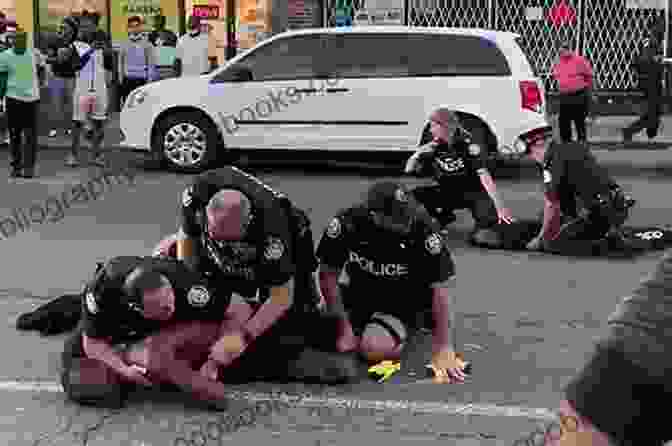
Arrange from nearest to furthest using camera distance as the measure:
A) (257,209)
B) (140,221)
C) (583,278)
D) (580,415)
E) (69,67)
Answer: (580,415) < (257,209) < (583,278) < (140,221) < (69,67)

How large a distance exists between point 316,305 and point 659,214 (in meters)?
5.74

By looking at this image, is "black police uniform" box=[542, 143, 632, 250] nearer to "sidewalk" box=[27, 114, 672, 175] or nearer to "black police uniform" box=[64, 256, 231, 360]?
"black police uniform" box=[64, 256, 231, 360]

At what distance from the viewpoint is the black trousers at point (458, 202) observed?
927 cm

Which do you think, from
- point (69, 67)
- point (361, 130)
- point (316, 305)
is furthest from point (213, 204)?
point (69, 67)

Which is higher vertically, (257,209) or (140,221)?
(257,209)

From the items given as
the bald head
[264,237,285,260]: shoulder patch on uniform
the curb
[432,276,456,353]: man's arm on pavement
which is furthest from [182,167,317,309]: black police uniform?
the curb

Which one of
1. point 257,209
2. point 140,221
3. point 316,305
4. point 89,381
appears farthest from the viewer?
point 140,221

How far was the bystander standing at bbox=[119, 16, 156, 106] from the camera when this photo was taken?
1709 centimetres

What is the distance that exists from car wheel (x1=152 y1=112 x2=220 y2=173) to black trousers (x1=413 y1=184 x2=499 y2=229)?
16.1 feet

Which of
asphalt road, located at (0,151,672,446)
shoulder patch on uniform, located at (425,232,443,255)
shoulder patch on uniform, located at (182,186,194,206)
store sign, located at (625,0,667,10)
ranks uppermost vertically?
store sign, located at (625,0,667,10)

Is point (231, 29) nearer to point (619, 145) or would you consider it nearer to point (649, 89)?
point (619, 145)

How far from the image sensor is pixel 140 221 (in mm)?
10375

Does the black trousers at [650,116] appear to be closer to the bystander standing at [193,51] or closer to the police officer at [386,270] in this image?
the bystander standing at [193,51]

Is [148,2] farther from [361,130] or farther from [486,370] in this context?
[486,370]
